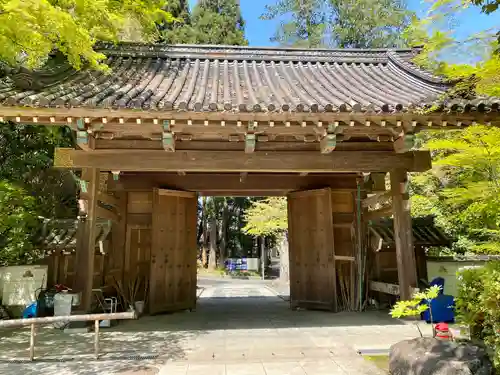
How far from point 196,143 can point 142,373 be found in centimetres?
391

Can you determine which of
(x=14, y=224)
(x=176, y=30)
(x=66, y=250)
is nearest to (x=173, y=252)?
(x=66, y=250)

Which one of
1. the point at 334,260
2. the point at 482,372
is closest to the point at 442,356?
the point at 482,372

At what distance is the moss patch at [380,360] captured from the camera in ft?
13.5

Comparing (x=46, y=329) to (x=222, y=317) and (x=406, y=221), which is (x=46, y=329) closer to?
(x=222, y=317)

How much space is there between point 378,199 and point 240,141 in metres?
3.21

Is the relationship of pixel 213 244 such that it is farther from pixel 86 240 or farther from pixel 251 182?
pixel 86 240

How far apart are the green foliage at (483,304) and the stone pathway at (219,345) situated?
3.93 ft

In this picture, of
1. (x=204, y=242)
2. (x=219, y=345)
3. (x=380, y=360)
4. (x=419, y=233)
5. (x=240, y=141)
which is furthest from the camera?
(x=204, y=242)

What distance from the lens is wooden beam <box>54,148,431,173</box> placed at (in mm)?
6234

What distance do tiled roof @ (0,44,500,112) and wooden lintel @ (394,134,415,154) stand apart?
0.63 metres

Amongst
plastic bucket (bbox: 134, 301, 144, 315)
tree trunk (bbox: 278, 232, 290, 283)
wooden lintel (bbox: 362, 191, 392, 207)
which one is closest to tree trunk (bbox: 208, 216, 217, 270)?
tree trunk (bbox: 278, 232, 290, 283)

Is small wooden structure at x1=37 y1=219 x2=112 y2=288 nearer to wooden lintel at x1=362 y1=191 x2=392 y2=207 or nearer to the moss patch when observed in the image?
the moss patch

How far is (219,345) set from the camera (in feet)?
16.8

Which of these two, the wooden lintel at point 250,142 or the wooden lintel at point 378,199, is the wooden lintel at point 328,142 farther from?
the wooden lintel at point 378,199
